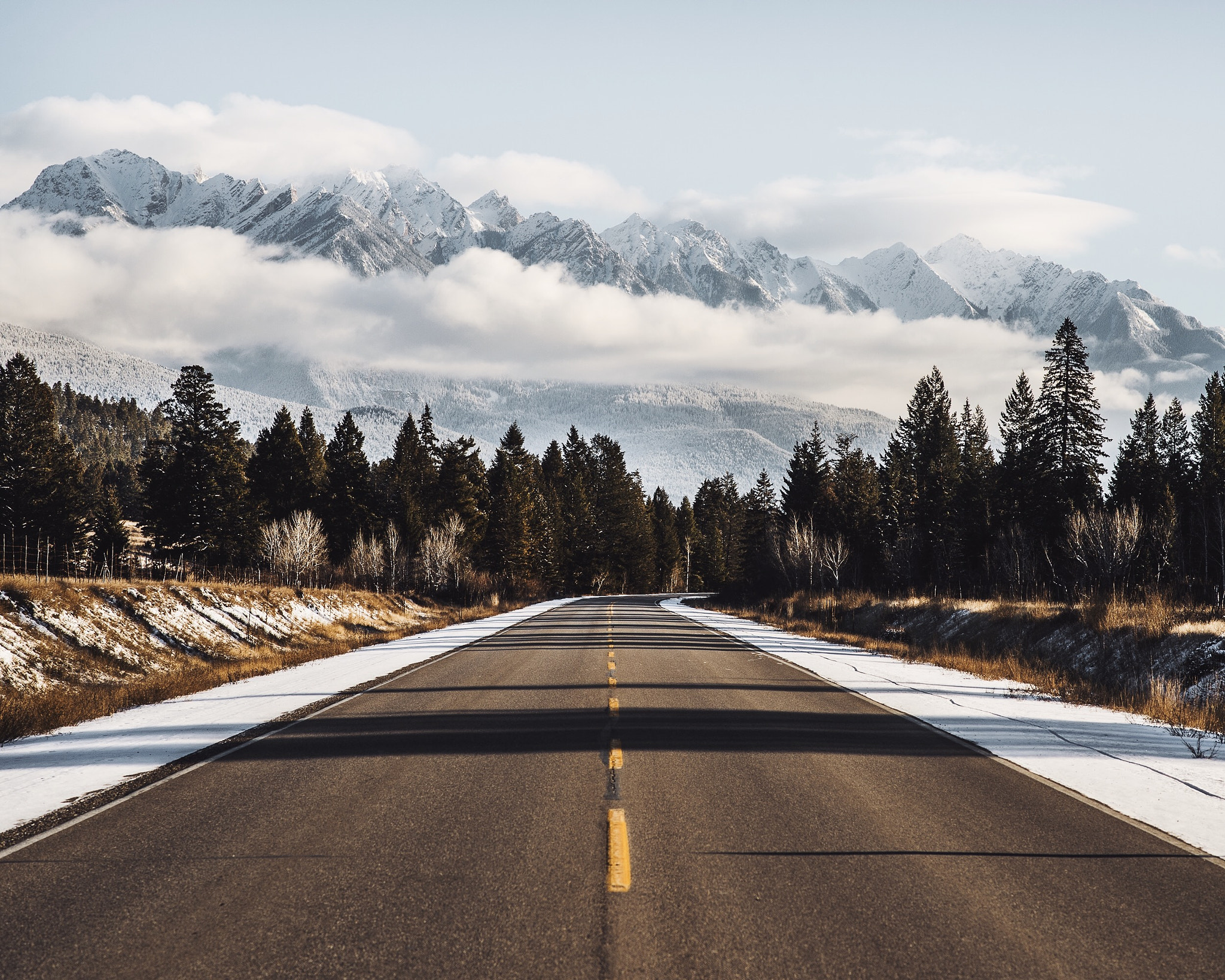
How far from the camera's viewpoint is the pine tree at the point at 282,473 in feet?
226

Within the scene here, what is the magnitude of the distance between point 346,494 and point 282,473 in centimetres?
519

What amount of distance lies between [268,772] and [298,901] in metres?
3.51

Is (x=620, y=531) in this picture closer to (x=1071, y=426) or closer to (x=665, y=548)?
(x=665, y=548)

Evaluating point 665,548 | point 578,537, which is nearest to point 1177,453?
point 578,537

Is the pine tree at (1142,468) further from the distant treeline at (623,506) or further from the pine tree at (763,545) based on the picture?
the pine tree at (763,545)

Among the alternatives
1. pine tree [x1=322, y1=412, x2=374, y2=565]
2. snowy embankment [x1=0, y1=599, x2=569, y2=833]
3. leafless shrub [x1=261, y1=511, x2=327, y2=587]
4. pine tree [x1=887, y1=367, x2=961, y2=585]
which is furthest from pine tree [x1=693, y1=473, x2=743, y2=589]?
snowy embankment [x1=0, y1=599, x2=569, y2=833]

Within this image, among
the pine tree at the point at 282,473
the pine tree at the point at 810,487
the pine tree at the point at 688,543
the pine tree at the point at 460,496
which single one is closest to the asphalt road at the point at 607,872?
the pine tree at the point at 282,473

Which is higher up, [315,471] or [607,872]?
[315,471]

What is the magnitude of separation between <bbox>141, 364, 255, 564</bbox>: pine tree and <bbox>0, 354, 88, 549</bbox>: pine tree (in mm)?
4380

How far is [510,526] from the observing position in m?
81.1

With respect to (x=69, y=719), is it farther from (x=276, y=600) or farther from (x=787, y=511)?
(x=787, y=511)

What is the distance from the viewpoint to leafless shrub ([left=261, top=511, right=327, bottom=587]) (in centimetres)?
5522

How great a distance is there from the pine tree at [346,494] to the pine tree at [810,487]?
1482 inches

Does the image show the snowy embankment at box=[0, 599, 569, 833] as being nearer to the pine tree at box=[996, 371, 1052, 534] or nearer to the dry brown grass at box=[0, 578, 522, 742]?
the dry brown grass at box=[0, 578, 522, 742]
